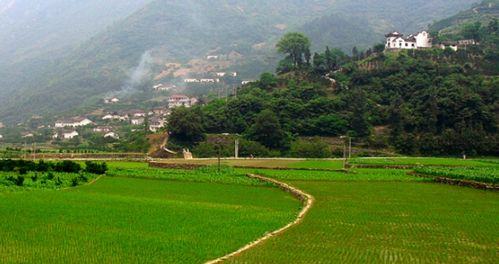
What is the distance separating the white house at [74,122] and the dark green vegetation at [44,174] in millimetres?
68182

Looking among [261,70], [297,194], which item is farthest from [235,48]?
[297,194]

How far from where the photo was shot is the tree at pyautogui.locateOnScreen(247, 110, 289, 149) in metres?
73.2

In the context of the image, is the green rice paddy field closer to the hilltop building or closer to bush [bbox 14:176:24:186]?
bush [bbox 14:176:24:186]

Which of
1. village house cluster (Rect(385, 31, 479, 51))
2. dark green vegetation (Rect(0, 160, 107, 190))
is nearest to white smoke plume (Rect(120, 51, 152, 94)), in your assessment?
village house cluster (Rect(385, 31, 479, 51))

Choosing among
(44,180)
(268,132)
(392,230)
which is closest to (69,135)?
(268,132)

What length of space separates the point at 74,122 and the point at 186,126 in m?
48.3

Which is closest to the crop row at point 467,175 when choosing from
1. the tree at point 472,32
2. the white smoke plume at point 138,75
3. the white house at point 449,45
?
the white house at point 449,45

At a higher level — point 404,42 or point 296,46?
point 404,42

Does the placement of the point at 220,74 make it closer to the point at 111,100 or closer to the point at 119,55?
the point at 111,100

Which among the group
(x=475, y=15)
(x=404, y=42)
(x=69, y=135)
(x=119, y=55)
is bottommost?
(x=69, y=135)

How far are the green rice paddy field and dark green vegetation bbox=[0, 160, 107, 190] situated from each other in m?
2.98

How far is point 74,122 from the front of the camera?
114500 millimetres

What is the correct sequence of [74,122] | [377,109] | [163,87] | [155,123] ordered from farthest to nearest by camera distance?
[163,87]
[74,122]
[155,123]
[377,109]

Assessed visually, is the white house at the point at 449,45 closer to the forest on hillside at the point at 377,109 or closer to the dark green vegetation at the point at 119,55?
the forest on hillside at the point at 377,109
